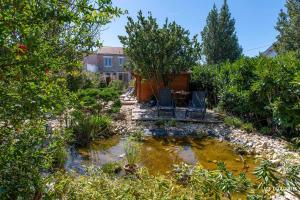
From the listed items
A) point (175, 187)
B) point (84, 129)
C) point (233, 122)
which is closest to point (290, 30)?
point (233, 122)

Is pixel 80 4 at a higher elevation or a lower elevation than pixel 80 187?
higher

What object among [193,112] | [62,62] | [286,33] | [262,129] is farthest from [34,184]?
[286,33]

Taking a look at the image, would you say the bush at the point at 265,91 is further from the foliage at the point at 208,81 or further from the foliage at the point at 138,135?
the foliage at the point at 138,135

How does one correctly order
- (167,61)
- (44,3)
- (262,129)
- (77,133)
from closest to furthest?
(44,3) < (77,133) < (262,129) < (167,61)

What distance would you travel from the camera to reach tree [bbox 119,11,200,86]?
13.2 metres

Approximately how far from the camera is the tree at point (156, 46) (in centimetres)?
1316

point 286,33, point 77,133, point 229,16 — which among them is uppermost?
point 229,16

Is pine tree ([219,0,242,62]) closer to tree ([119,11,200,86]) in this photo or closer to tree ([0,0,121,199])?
tree ([119,11,200,86])

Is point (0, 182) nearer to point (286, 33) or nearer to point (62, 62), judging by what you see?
point (62, 62)

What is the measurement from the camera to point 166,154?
7914 millimetres

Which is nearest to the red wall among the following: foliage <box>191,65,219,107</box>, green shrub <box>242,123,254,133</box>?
foliage <box>191,65,219,107</box>

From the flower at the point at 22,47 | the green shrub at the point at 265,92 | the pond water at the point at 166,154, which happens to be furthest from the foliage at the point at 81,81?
the flower at the point at 22,47

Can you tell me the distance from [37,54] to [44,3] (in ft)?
1.27

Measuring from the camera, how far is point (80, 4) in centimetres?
206
